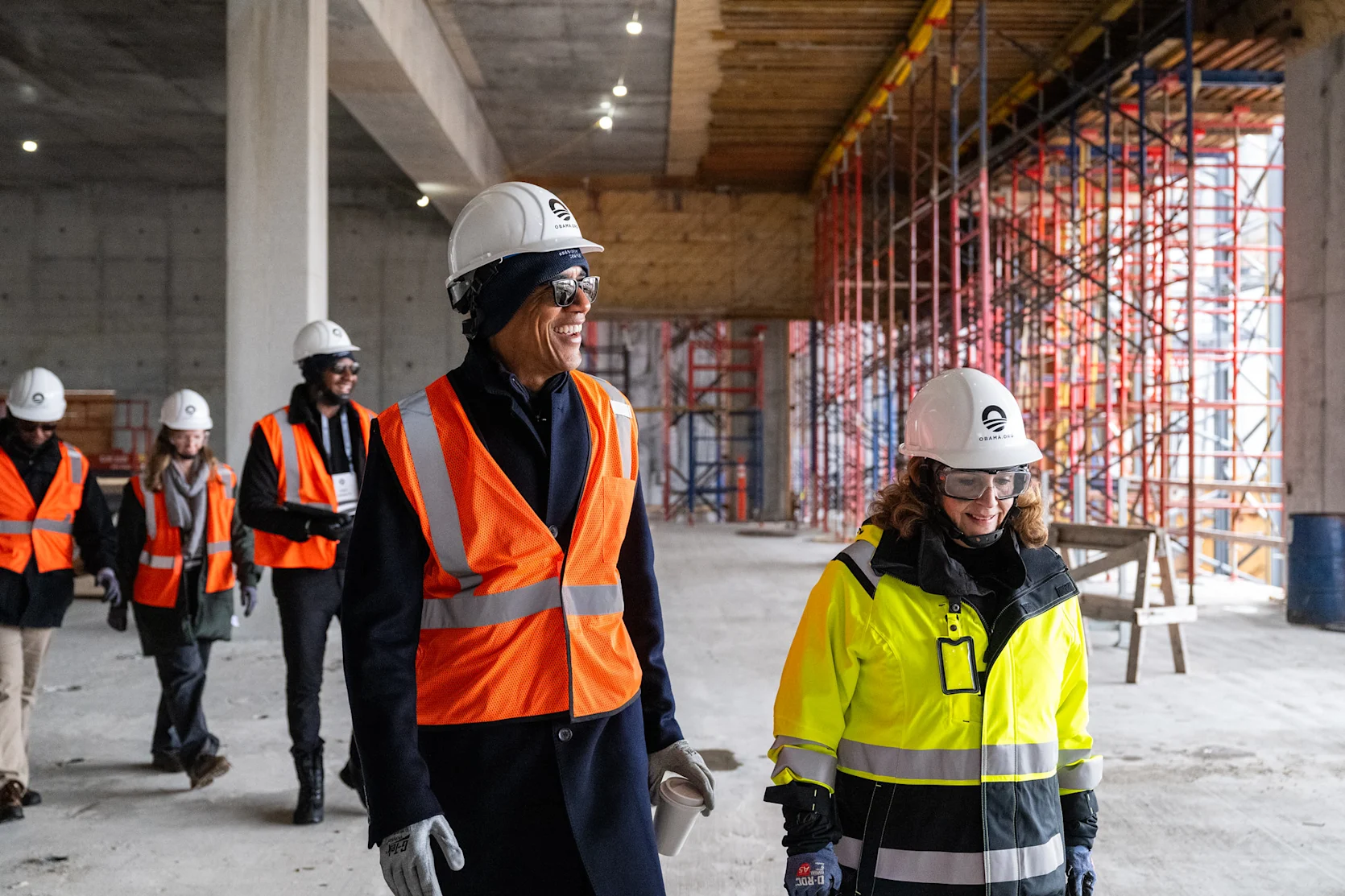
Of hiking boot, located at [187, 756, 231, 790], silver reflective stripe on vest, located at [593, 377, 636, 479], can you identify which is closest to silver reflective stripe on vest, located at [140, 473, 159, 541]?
hiking boot, located at [187, 756, 231, 790]

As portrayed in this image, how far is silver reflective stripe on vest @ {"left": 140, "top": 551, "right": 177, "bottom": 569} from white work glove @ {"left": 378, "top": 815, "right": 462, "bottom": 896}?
14.5 ft

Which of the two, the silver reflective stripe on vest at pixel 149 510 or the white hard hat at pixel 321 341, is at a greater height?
the white hard hat at pixel 321 341

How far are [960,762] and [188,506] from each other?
4801mm

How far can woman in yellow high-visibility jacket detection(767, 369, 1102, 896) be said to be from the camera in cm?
250

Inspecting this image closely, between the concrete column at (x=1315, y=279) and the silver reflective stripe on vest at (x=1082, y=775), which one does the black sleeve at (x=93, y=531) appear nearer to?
the silver reflective stripe on vest at (x=1082, y=775)

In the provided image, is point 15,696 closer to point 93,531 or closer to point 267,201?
point 93,531

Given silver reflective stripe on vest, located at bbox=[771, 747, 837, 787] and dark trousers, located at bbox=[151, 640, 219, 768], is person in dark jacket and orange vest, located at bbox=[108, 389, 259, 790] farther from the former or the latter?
silver reflective stripe on vest, located at bbox=[771, 747, 837, 787]

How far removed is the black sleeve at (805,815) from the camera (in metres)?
2.47

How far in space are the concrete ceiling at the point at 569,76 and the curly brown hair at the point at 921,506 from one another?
484 inches

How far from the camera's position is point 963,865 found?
8.13 feet

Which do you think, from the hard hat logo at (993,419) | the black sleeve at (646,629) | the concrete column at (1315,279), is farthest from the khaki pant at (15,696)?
the concrete column at (1315,279)

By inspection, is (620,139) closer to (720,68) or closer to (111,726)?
(720,68)

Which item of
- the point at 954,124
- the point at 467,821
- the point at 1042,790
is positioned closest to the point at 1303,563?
the point at 954,124

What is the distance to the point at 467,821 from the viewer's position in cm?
217
